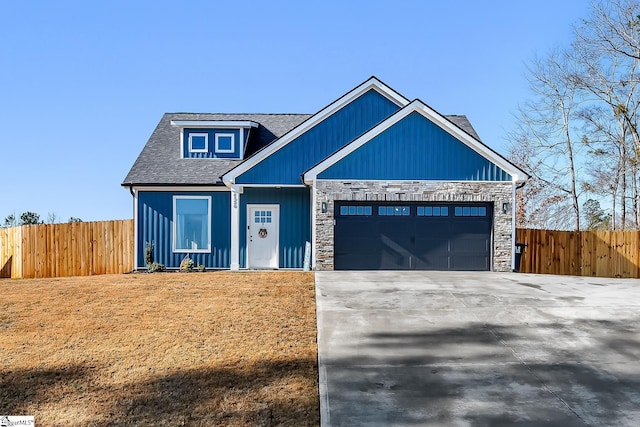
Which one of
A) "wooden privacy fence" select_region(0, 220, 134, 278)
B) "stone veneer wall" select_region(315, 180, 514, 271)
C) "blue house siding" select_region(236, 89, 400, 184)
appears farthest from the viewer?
"wooden privacy fence" select_region(0, 220, 134, 278)

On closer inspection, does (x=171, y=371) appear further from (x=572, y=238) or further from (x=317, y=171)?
(x=572, y=238)

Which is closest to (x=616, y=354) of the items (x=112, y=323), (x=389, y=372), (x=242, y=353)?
(x=389, y=372)

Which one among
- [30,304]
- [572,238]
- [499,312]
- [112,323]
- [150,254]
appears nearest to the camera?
[112,323]

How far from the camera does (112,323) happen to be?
9.56m

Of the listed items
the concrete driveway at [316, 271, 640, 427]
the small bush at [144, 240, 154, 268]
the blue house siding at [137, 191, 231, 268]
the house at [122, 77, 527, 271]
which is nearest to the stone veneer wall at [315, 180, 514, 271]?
the house at [122, 77, 527, 271]

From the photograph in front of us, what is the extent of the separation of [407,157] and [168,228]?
8.07 meters

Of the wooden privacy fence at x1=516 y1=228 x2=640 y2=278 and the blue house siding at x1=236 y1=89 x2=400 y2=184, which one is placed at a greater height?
the blue house siding at x1=236 y1=89 x2=400 y2=184

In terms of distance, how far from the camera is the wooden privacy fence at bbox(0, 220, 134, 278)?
1839 cm

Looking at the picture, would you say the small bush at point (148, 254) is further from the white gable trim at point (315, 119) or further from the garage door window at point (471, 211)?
the garage door window at point (471, 211)

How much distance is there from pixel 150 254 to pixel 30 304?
592cm

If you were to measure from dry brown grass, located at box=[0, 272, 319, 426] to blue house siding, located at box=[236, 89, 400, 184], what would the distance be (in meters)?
5.25

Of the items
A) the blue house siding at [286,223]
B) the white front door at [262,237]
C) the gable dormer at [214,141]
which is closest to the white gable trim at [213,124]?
the gable dormer at [214,141]

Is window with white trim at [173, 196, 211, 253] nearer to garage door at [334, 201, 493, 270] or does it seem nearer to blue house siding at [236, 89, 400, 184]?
blue house siding at [236, 89, 400, 184]

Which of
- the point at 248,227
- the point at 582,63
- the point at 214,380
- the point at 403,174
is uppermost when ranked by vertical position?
the point at 582,63
